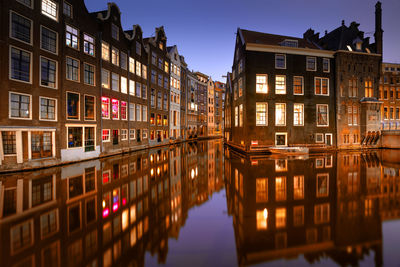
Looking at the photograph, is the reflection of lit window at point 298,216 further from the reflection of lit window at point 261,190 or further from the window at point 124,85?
the window at point 124,85

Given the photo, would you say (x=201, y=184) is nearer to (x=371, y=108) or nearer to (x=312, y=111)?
(x=312, y=111)

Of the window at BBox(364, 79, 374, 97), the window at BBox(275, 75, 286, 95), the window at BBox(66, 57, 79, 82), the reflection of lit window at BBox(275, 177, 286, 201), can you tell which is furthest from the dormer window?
the window at BBox(66, 57, 79, 82)

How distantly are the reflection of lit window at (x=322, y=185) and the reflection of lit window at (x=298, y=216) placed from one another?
234 centimetres

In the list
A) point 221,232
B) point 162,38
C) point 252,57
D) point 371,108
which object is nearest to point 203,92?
point 162,38

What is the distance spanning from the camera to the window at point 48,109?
1750 cm

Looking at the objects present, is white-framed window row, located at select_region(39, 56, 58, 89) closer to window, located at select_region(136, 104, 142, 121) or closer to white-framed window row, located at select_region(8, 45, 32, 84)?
white-framed window row, located at select_region(8, 45, 32, 84)

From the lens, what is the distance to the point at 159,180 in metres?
12.9

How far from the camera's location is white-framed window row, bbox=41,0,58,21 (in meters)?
17.7

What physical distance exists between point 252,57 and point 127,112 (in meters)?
19.7

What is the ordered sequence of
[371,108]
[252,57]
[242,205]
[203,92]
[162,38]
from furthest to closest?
1. [203,92]
2. [162,38]
3. [371,108]
4. [252,57]
5. [242,205]

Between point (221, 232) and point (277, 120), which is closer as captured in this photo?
point (221, 232)

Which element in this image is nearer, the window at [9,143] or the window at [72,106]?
the window at [9,143]

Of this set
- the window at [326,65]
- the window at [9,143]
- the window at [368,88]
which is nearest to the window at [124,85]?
the window at [9,143]

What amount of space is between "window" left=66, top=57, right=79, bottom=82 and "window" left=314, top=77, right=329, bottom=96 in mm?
32101
